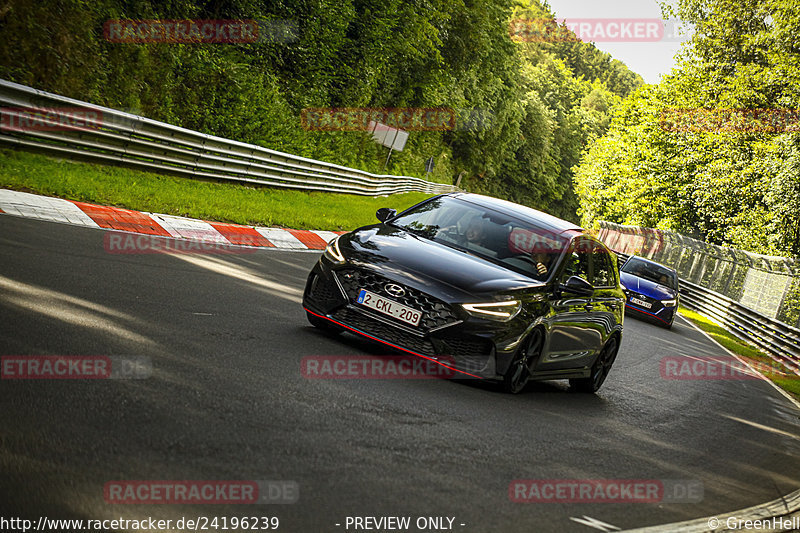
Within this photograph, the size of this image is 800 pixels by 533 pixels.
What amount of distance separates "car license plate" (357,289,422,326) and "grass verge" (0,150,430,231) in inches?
267

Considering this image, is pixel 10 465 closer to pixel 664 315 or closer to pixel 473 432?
pixel 473 432

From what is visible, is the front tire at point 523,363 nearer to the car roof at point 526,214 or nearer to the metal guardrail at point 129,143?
the car roof at point 526,214

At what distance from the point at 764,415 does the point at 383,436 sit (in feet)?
24.8

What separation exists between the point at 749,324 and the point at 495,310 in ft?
61.5

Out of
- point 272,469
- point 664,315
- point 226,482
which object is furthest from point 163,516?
point 664,315

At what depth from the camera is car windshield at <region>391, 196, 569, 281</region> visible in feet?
26.4

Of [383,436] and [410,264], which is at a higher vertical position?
[410,264]

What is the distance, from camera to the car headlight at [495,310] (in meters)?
6.99

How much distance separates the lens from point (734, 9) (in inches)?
1933

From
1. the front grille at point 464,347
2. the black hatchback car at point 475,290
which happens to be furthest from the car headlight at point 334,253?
the front grille at point 464,347

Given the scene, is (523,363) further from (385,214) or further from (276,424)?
(276,424)

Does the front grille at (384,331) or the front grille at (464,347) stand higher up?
the front grille at (464,347)

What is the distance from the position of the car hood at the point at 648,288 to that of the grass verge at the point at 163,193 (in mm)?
7091

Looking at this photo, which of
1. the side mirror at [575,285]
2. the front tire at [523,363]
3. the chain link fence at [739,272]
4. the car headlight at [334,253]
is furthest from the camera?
the chain link fence at [739,272]
